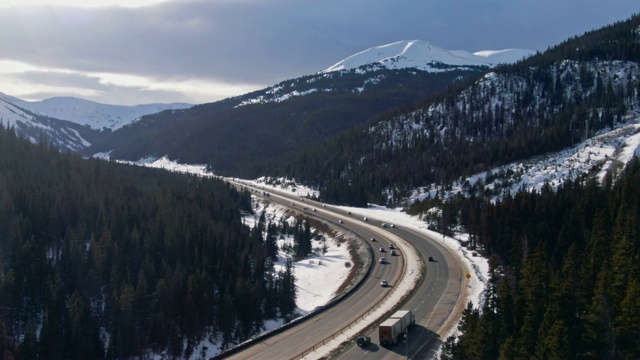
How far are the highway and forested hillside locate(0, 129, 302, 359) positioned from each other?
63.1 ft

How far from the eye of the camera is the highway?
51.4 meters

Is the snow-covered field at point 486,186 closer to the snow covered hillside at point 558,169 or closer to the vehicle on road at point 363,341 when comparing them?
the snow covered hillside at point 558,169

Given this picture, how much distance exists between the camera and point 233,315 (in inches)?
3337

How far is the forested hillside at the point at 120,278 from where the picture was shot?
78312 millimetres

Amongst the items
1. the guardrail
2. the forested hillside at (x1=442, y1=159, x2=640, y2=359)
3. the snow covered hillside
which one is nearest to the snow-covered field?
the snow covered hillside

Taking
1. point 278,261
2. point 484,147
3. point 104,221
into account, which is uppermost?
point 484,147

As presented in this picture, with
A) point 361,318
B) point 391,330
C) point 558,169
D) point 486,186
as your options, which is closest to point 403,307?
point 361,318

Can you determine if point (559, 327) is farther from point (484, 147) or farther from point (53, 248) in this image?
point (484, 147)

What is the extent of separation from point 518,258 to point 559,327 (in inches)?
1474

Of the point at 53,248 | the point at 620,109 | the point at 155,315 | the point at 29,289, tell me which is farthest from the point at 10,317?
the point at 620,109

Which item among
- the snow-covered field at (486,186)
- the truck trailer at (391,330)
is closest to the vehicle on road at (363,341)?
the truck trailer at (391,330)

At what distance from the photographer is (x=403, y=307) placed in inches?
2598

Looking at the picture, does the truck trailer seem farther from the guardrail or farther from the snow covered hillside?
the snow covered hillside

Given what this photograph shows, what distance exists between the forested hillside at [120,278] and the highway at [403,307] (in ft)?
63.1
